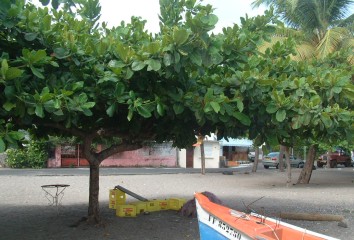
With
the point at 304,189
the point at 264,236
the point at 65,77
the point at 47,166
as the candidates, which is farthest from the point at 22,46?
the point at 47,166

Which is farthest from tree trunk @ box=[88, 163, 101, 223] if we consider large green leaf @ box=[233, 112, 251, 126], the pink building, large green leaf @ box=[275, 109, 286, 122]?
the pink building

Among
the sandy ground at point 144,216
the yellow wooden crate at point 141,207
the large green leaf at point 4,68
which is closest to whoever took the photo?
the large green leaf at point 4,68

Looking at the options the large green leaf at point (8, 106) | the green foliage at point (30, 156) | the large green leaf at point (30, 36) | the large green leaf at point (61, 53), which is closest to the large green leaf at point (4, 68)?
the large green leaf at point (8, 106)

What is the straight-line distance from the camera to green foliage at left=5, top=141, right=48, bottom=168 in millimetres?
34375

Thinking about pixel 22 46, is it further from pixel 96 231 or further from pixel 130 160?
pixel 130 160

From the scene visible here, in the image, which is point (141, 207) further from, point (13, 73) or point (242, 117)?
point (13, 73)

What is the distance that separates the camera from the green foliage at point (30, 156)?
34.4 metres

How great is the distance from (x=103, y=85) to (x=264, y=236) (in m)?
3.28

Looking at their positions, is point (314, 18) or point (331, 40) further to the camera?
point (314, 18)

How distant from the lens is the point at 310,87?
7980 mm

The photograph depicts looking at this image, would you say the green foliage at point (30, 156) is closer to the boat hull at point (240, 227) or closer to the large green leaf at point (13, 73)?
the boat hull at point (240, 227)

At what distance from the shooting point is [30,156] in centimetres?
3484

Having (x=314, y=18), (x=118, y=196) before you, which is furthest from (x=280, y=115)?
(x=314, y=18)

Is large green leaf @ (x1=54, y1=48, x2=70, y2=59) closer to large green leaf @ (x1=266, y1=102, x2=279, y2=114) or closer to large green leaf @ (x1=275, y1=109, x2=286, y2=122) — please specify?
large green leaf @ (x1=266, y1=102, x2=279, y2=114)
